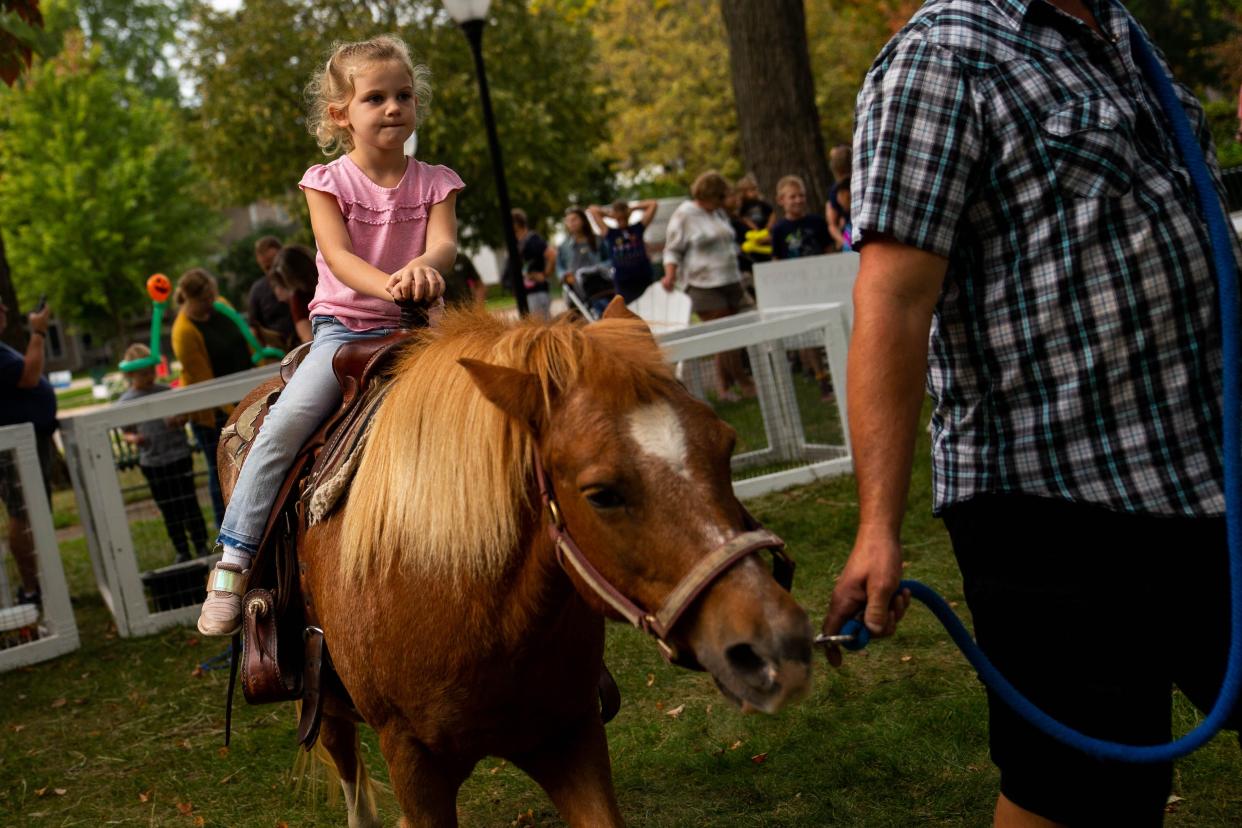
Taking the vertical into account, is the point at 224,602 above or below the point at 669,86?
below

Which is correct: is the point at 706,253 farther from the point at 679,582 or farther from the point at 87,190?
the point at 87,190

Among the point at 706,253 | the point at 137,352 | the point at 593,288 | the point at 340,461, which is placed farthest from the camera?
the point at 593,288

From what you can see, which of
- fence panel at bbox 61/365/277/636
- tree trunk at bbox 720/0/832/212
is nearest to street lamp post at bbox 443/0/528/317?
fence panel at bbox 61/365/277/636

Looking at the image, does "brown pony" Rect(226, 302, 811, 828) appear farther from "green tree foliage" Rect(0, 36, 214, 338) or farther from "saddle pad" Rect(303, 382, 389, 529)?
"green tree foliage" Rect(0, 36, 214, 338)

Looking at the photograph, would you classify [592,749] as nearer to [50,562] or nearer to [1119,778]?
[1119,778]

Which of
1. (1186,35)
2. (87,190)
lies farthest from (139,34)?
A: (1186,35)

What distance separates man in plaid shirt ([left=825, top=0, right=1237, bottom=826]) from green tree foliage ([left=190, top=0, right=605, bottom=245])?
28808mm

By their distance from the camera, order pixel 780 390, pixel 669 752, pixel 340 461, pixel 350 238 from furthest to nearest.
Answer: pixel 780 390 → pixel 669 752 → pixel 350 238 → pixel 340 461

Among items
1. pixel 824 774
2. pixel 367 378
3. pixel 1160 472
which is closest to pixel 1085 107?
pixel 1160 472

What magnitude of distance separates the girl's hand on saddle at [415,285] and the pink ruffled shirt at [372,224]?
0.44 metres

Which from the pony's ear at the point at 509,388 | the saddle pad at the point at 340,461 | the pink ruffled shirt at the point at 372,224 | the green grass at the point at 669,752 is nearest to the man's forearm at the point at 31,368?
the green grass at the point at 669,752

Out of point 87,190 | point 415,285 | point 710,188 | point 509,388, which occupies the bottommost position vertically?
point 509,388

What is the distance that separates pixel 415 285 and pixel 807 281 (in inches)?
242

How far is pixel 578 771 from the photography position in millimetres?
2770
